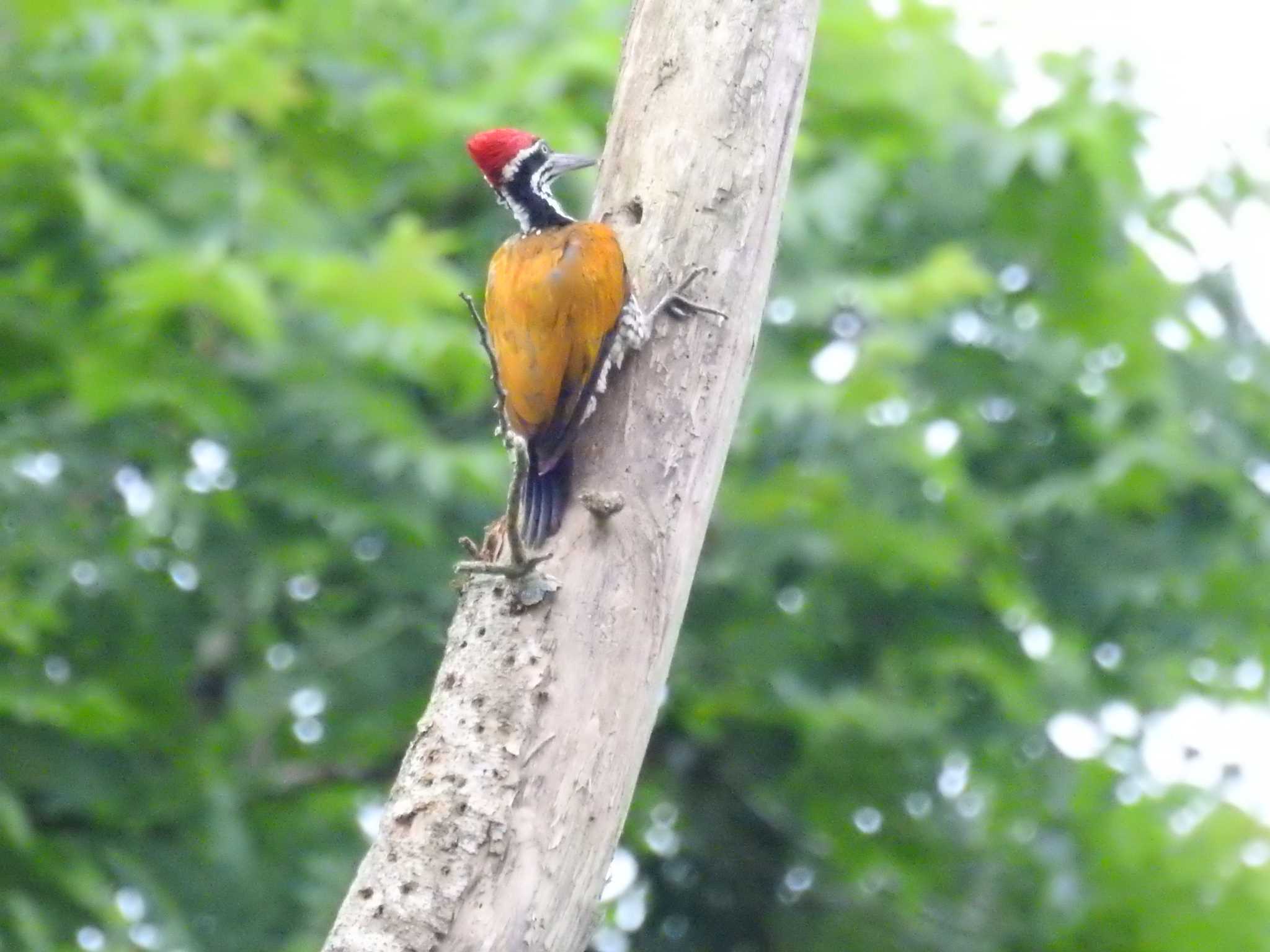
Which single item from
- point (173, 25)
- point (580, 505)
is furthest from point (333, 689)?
point (580, 505)

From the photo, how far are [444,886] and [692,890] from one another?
11.1 feet

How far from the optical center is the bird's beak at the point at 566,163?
4242 mm

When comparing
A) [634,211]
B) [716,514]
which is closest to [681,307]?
[634,211]

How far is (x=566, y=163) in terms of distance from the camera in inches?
168

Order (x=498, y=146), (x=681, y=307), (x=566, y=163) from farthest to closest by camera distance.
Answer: (x=566, y=163), (x=498, y=146), (x=681, y=307)

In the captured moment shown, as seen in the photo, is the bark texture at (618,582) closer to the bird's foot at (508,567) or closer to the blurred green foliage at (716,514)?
the bird's foot at (508,567)

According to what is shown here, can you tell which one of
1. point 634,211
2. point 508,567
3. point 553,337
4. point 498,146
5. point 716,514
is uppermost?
point 498,146

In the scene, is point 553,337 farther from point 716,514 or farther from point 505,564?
point 716,514

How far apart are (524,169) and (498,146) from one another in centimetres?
11

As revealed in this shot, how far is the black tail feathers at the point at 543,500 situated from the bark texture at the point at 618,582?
29mm

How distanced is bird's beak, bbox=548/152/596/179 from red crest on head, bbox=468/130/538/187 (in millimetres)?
103

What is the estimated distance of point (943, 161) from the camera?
5426 millimetres

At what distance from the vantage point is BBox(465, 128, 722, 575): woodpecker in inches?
121

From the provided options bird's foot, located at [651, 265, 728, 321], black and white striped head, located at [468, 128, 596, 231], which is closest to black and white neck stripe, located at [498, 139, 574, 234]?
black and white striped head, located at [468, 128, 596, 231]
